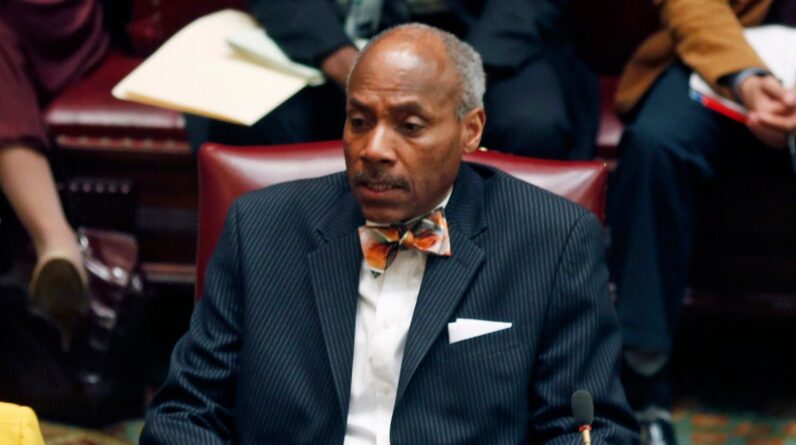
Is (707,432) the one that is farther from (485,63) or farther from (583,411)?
(583,411)

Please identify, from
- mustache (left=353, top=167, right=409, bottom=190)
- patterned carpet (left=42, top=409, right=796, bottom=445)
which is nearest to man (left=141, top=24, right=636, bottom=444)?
mustache (left=353, top=167, right=409, bottom=190)

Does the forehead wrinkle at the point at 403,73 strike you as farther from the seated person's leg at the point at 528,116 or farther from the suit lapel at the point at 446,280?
the seated person's leg at the point at 528,116

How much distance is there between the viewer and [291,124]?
8.91 ft

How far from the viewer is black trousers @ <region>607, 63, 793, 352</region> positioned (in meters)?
2.61

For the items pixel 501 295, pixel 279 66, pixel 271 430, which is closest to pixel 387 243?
pixel 501 295

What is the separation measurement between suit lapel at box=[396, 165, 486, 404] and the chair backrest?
197 millimetres

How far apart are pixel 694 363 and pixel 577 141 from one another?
736mm

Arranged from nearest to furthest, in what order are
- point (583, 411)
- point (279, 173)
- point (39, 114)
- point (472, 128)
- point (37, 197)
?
1. point (583, 411)
2. point (472, 128)
3. point (279, 173)
4. point (37, 197)
5. point (39, 114)

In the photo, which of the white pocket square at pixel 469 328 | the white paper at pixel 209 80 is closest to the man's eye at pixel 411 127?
the white pocket square at pixel 469 328

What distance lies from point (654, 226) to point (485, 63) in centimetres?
53

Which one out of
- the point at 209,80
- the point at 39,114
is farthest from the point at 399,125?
the point at 39,114

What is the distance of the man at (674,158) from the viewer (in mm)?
2600

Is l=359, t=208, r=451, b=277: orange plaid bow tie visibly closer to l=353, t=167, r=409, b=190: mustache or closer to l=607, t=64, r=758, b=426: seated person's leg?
l=353, t=167, r=409, b=190: mustache

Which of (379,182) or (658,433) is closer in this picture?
(379,182)
